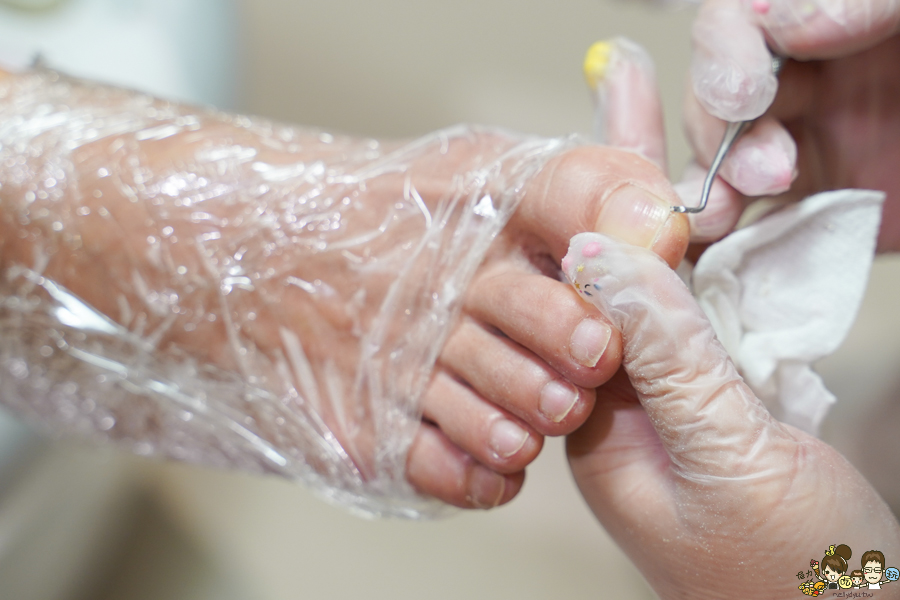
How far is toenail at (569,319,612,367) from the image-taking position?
0.40 meters

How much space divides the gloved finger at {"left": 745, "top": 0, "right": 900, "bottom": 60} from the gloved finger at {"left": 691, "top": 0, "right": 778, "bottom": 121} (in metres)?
0.01

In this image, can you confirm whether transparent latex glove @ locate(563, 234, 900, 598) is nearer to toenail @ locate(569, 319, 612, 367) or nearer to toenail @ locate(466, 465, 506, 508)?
toenail @ locate(569, 319, 612, 367)

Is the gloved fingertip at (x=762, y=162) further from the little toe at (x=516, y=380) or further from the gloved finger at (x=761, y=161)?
the little toe at (x=516, y=380)

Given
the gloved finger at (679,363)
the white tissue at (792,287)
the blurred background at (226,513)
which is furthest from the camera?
the blurred background at (226,513)

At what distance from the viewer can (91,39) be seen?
78 cm

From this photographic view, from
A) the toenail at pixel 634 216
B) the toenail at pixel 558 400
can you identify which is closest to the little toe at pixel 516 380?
the toenail at pixel 558 400

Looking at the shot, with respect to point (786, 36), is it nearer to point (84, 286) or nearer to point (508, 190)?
point (508, 190)

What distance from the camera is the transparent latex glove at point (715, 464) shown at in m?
0.37

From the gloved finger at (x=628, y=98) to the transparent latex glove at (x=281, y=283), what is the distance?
82mm

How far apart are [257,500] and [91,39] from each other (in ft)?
1.96

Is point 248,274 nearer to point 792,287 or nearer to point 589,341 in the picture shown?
point 589,341

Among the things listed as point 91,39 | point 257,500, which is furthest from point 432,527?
point 91,39

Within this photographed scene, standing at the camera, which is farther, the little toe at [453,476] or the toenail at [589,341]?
the little toe at [453,476]

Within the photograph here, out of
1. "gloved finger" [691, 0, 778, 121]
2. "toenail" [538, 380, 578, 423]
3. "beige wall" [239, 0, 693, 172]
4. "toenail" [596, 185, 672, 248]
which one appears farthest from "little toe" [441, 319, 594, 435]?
"beige wall" [239, 0, 693, 172]
